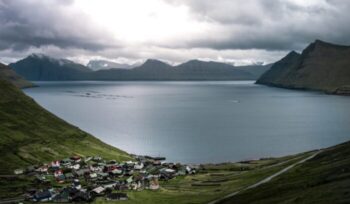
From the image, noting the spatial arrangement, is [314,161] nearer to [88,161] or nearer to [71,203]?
[71,203]

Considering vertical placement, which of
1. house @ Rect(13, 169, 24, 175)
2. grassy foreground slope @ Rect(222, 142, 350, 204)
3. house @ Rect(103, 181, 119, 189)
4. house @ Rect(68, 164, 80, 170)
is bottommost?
house @ Rect(13, 169, 24, 175)

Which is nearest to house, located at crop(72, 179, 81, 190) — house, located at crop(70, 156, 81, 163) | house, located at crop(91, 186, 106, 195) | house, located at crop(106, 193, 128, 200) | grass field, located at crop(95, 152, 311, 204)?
house, located at crop(91, 186, 106, 195)

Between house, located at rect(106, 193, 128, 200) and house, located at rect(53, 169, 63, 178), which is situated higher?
house, located at rect(106, 193, 128, 200)

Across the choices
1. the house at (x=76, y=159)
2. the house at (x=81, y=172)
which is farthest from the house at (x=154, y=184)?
the house at (x=76, y=159)

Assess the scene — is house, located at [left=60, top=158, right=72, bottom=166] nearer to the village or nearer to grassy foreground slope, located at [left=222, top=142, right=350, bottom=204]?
the village

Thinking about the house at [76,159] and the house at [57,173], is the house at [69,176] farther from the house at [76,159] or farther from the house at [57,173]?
the house at [76,159]

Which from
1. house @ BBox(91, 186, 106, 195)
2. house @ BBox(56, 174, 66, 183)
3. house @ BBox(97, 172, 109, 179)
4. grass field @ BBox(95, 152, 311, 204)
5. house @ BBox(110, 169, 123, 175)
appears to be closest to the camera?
grass field @ BBox(95, 152, 311, 204)

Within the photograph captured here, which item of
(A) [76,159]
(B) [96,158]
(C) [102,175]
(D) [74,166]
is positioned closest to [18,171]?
(D) [74,166]

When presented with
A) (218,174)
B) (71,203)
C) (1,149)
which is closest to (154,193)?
(71,203)
